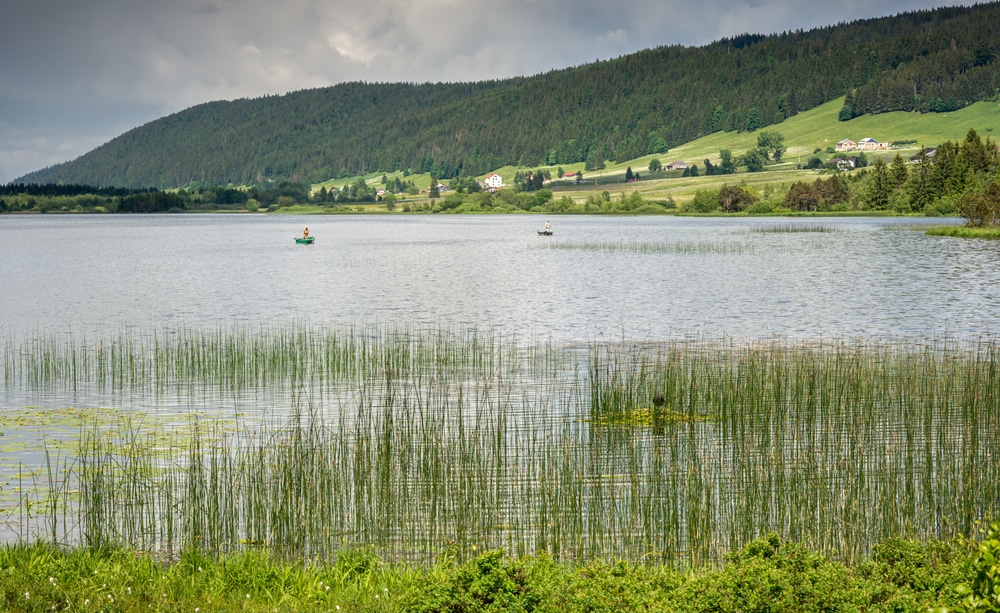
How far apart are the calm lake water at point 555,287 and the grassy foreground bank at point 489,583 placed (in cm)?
1751

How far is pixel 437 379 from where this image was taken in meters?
21.7

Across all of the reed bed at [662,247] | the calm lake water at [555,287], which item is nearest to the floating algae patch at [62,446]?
the calm lake water at [555,287]

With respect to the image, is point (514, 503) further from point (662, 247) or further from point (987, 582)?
point (662, 247)

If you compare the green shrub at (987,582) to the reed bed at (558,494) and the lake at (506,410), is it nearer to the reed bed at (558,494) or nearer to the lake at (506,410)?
the reed bed at (558,494)

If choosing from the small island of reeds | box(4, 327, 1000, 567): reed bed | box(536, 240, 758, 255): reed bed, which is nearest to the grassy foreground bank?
the small island of reeds

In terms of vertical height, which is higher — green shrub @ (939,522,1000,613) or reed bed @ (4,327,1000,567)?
green shrub @ (939,522,1000,613)

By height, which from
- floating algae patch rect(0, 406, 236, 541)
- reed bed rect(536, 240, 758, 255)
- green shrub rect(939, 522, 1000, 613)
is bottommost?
floating algae patch rect(0, 406, 236, 541)

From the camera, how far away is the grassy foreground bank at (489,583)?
7.29 m

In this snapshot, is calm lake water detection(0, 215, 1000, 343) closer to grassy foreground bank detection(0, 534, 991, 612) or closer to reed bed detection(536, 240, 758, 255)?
reed bed detection(536, 240, 758, 255)

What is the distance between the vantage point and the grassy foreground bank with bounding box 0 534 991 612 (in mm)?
7285

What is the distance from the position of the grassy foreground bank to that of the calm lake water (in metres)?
17.5

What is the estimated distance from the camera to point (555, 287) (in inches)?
1859

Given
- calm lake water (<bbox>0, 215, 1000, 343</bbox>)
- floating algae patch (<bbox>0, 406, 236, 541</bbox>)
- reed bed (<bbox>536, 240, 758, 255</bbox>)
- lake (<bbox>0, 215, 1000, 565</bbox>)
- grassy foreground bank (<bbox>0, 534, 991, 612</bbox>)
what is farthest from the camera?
reed bed (<bbox>536, 240, 758, 255</bbox>)

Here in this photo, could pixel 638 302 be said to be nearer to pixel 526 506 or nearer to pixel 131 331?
pixel 131 331
